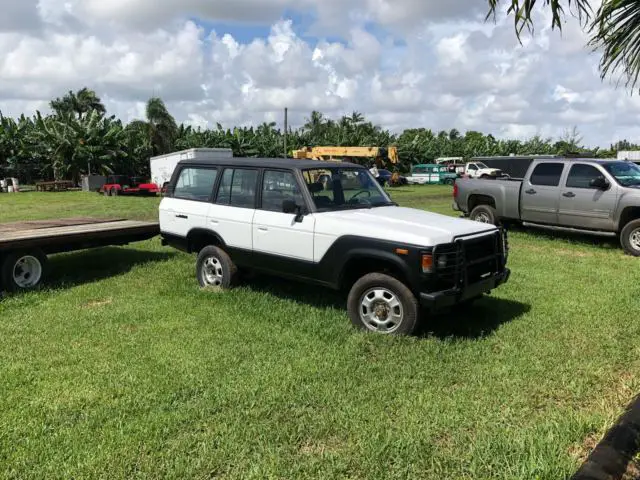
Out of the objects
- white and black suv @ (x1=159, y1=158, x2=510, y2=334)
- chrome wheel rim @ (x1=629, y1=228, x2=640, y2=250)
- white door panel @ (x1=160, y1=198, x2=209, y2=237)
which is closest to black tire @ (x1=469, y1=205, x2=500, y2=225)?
chrome wheel rim @ (x1=629, y1=228, x2=640, y2=250)

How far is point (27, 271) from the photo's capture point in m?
7.54

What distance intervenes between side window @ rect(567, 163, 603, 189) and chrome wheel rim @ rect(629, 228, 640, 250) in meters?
1.32

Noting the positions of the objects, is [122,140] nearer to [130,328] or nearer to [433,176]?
[433,176]

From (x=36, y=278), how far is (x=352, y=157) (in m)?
32.0

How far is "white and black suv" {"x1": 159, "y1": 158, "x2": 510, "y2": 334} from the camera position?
204 inches

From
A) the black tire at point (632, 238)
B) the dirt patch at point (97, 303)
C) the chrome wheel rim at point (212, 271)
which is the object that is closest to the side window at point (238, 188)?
the chrome wheel rim at point (212, 271)

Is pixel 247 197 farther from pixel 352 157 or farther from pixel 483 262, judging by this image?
pixel 352 157

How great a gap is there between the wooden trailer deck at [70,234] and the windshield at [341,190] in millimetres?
3828

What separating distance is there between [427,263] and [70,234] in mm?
5362

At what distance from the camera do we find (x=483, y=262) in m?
5.64

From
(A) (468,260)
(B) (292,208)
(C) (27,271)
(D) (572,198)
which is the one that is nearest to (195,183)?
(B) (292,208)

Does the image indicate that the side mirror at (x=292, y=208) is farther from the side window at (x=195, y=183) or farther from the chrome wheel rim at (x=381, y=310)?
the side window at (x=195, y=183)

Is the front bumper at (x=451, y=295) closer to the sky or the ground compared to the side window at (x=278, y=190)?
closer to the ground

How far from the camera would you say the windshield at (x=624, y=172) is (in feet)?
35.0
